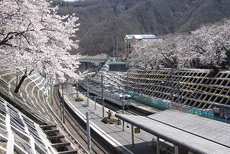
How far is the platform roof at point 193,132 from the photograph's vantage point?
925 centimetres

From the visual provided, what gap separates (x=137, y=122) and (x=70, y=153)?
5.19m

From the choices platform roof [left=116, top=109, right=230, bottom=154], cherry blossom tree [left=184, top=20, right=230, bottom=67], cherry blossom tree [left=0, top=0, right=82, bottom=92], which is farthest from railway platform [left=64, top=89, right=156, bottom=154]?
cherry blossom tree [left=184, top=20, right=230, bottom=67]

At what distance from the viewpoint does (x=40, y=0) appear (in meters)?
10.2

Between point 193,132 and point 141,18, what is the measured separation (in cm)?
13978

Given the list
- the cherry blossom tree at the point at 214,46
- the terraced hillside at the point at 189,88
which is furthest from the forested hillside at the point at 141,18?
the terraced hillside at the point at 189,88

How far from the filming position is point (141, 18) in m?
146

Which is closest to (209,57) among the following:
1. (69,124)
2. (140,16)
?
(69,124)

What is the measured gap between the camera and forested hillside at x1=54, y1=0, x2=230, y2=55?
10750cm

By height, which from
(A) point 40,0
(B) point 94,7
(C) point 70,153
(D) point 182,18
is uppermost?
(B) point 94,7

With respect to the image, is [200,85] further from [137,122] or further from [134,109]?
[137,122]

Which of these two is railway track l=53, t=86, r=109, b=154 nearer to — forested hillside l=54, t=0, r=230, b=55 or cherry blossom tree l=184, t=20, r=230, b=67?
cherry blossom tree l=184, t=20, r=230, b=67

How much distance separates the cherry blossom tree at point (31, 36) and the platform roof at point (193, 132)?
195 inches

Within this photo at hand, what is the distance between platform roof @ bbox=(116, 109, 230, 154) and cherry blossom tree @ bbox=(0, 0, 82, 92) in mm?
4955

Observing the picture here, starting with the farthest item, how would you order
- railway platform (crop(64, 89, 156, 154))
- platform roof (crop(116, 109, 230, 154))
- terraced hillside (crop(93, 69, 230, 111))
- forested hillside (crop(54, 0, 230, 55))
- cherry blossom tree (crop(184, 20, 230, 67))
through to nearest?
forested hillside (crop(54, 0, 230, 55)), cherry blossom tree (crop(184, 20, 230, 67)), terraced hillside (crop(93, 69, 230, 111)), railway platform (crop(64, 89, 156, 154)), platform roof (crop(116, 109, 230, 154))
